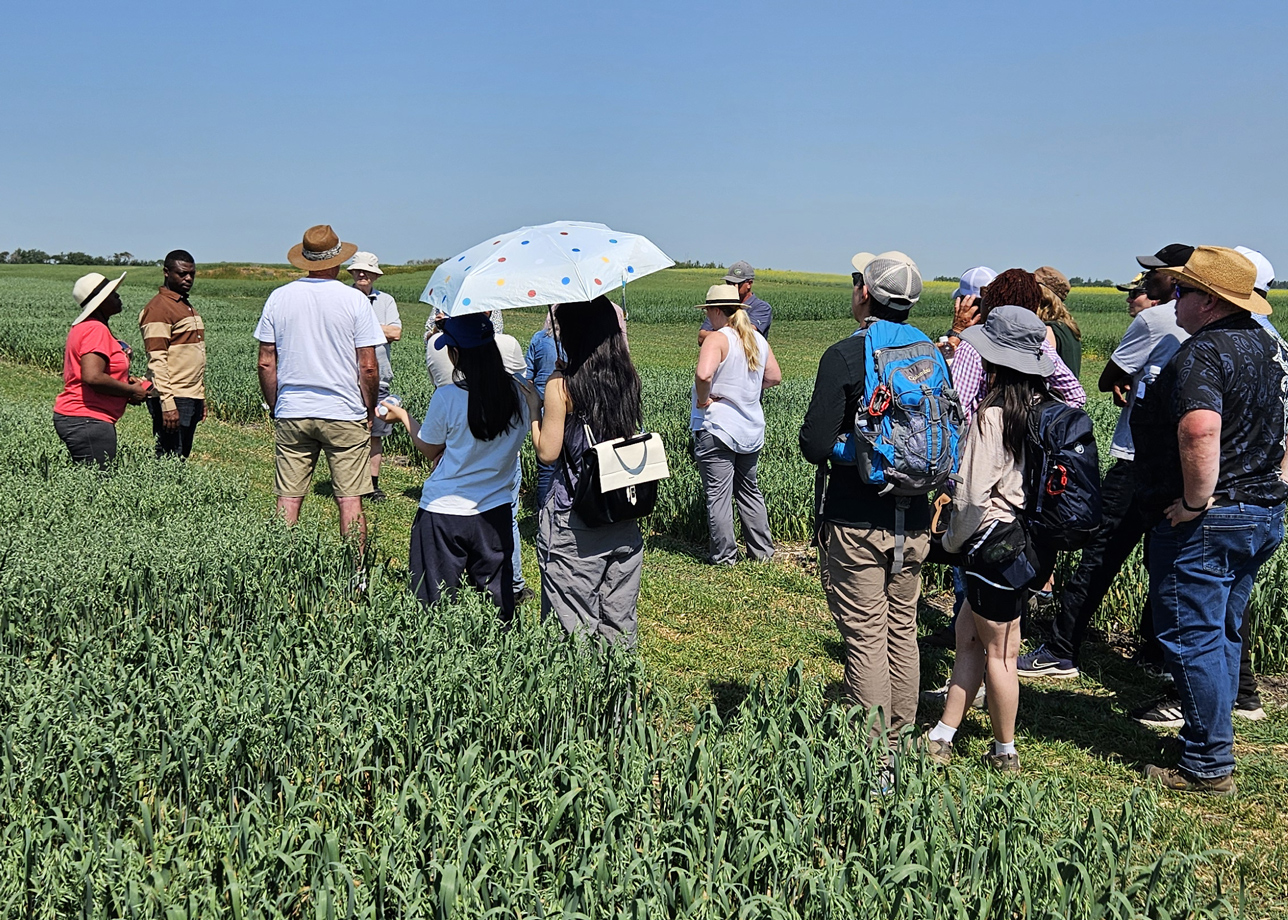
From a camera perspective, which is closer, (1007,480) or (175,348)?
(1007,480)

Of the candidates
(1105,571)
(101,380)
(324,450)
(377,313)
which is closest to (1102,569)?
(1105,571)

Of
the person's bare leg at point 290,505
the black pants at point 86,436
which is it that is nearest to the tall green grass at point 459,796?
the person's bare leg at point 290,505

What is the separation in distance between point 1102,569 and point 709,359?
2.70 meters

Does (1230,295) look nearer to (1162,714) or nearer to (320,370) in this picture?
(1162,714)

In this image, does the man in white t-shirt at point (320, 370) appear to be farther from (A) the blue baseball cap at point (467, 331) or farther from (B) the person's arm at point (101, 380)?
(A) the blue baseball cap at point (467, 331)

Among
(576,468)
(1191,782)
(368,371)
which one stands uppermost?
(368,371)

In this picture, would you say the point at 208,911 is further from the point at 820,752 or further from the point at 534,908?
the point at 820,752

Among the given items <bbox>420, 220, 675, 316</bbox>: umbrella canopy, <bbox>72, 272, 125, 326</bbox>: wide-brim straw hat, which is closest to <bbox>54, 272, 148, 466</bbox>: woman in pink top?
<bbox>72, 272, 125, 326</bbox>: wide-brim straw hat

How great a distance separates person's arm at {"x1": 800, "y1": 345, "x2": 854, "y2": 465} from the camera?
12.4 ft

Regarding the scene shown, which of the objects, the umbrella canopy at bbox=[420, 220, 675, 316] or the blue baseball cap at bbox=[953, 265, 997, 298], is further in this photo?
the blue baseball cap at bbox=[953, 265, 997, 298]

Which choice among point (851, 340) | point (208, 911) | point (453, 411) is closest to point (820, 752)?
point (851, 340)

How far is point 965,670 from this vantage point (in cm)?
431

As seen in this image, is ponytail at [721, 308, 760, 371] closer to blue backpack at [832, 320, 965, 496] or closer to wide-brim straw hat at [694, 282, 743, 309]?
wide-brim straw hat at [694, 282, 743, 309]

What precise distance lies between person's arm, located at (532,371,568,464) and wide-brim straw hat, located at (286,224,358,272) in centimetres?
257
